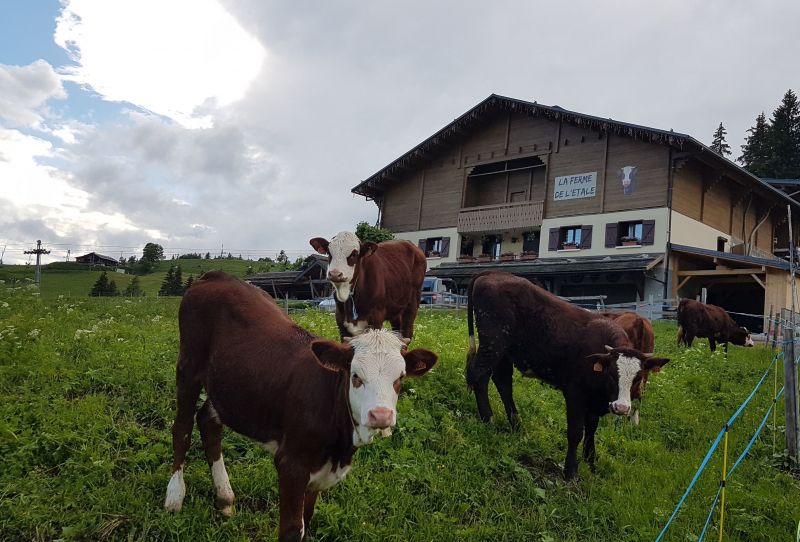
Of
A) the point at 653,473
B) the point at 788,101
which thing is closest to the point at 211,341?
the point at 653,473

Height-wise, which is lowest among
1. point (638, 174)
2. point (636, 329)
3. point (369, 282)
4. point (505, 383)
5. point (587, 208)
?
point (505, 383)

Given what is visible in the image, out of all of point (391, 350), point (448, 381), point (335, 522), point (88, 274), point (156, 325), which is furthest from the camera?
point (88, 274)

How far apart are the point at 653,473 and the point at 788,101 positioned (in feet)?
200

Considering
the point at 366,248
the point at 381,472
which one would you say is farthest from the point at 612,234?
the point at 381,472

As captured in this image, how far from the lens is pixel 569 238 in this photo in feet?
103

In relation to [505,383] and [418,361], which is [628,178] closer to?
[505,383]

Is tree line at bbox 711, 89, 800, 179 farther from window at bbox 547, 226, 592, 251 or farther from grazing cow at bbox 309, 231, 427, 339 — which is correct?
grazing cow at bbox 309, 231, 427, 339

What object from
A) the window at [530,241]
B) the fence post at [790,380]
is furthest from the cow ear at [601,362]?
the window at [530,241]

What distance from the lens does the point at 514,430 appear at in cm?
684

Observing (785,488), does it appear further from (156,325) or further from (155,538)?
(156,325)

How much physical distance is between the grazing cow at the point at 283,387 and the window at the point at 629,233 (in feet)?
88.0

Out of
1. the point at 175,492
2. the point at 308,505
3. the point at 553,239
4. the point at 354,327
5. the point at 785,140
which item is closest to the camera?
the point at 308,505

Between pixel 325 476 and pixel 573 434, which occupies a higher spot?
pixel 325 476

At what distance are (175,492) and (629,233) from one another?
29.0m
